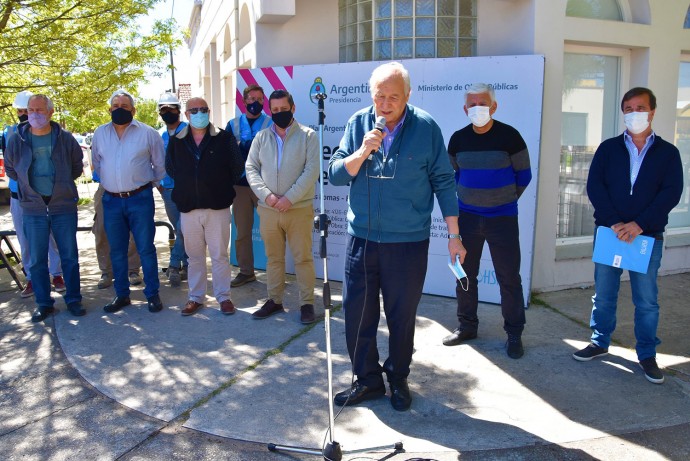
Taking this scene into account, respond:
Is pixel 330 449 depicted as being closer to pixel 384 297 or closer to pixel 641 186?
pixel 384 297

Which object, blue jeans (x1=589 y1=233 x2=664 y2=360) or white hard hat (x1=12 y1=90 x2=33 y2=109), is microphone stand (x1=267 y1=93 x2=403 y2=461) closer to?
blue jeans (x1=589 y1=233 x2=664 y2=360)

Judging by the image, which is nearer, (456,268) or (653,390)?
(456,268)

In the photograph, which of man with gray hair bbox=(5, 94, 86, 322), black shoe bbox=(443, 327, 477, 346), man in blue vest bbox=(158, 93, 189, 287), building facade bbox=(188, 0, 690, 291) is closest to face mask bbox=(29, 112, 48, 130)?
man with gray hair bbox=(5, 94, 86, 322)

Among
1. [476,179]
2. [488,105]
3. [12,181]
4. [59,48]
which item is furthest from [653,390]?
[59,48]

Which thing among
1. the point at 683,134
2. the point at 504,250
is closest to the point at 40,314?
the point at 504,250

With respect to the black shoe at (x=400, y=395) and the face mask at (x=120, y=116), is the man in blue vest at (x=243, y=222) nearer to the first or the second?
the face mask at (x=120, y=116)

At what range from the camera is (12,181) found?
20.0 feet

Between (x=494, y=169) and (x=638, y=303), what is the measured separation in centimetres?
144

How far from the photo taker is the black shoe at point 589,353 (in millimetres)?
4594

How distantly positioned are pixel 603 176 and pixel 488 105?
102 centimetres

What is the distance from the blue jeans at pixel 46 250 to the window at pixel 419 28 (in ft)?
12.5

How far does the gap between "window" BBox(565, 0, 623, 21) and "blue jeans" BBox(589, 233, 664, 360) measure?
3.14 m

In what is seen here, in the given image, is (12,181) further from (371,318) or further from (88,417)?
(371,318)

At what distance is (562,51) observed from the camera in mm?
5910
